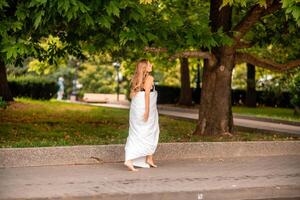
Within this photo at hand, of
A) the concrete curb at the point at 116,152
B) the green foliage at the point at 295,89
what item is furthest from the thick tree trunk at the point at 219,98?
the green foliage at the point at 295,89

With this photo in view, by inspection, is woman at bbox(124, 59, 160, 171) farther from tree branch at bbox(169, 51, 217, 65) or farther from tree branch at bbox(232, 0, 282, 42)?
tree branch at bbox(232, 0, 282, 42)

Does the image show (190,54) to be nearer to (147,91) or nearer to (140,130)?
(147,91)

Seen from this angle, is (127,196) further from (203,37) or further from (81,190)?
(203,37)

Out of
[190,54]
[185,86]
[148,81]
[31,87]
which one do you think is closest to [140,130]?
[148,81]

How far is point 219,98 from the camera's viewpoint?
15117mm

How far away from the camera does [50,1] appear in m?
10.4

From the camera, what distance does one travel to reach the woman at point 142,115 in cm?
1020

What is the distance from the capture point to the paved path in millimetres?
8227

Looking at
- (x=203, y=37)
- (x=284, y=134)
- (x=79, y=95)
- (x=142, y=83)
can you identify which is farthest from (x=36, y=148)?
(x=79, y=95)

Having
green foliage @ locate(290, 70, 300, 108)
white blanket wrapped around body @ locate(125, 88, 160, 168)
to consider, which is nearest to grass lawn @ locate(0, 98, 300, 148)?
white blanket wrapped around body @ locate(125, 88, 160, 168)

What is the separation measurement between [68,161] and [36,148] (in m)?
0.66

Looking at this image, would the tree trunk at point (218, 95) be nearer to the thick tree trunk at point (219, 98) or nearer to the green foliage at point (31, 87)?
the thick tree trunk at point (219, 98)

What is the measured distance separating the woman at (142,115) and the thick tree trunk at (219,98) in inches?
195

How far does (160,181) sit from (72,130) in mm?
7652
